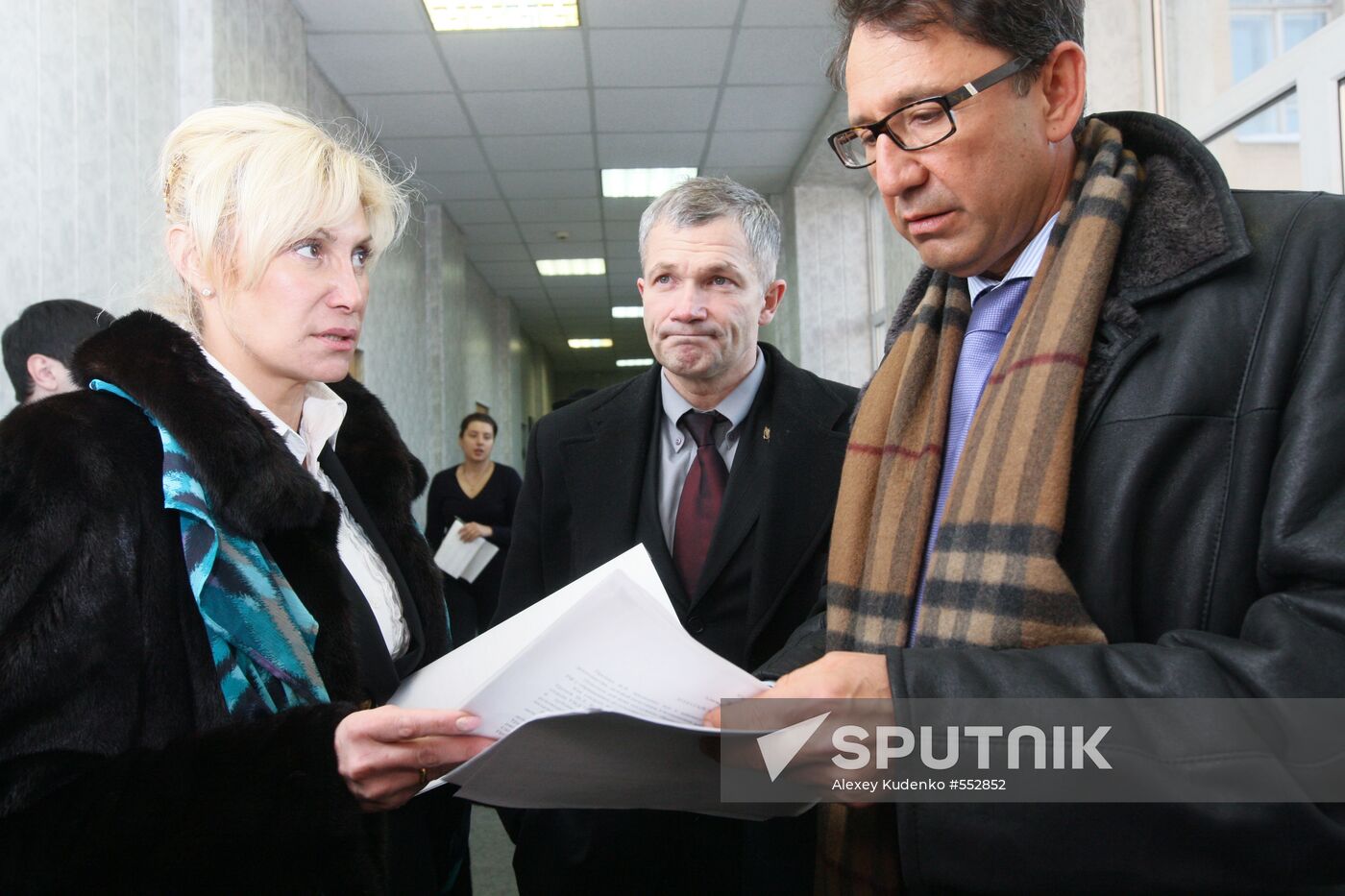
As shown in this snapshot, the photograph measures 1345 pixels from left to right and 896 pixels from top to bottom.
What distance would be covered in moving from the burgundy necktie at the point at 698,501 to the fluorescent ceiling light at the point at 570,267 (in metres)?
8.75

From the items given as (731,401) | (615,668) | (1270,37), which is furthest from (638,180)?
(615,668)

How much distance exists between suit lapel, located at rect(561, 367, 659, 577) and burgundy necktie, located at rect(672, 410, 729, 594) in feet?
Result: 0.29

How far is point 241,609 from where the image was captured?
44.3 inches

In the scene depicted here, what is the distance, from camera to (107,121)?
3.24 metres

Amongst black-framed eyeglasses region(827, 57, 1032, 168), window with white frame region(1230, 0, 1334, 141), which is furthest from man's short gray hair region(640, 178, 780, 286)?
window with white frame region(1230, 0, 1334, 141)

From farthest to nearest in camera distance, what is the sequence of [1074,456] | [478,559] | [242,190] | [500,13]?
[500,13] < [478,559] < [242,190] < [1074,456]

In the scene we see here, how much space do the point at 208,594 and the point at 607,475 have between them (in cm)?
86

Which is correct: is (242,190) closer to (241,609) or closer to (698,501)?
(241,609)

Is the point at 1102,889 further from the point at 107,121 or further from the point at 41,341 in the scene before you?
the point at 107,121

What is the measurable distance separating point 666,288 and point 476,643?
963mm

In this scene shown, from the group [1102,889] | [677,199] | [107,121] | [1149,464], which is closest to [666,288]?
[677,199]

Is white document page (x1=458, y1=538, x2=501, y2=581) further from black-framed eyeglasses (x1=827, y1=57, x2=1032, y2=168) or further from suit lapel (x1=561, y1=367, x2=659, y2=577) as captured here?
black-framed eyeglasses (x1=827, y1=57, x2=1032, y2=168)

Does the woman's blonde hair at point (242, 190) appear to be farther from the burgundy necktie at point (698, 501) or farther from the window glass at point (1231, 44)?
the window glass at point (1231, 44)

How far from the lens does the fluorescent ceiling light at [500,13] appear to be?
4.92 meters
